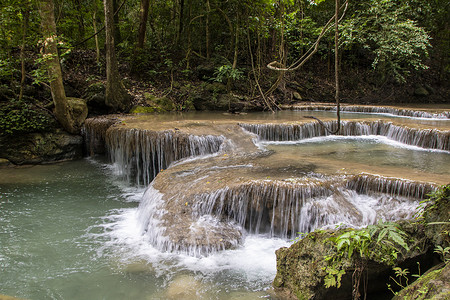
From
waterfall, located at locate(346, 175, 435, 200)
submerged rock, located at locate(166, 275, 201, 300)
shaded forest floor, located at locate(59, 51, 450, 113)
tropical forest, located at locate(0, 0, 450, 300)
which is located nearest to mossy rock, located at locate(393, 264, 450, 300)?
tropical forest, located at locate(0, 0, 450, 300)

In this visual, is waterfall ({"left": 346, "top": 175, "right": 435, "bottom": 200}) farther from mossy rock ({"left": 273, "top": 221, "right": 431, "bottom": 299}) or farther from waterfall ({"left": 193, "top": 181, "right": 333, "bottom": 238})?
mossy rock ({"left": 273, "top": 221, "right": 431, "bottom": 299})

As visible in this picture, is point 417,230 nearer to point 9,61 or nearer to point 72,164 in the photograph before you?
point 72,164

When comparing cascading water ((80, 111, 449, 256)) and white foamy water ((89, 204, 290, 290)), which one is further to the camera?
cascading water ((80, 111, 449, 256))

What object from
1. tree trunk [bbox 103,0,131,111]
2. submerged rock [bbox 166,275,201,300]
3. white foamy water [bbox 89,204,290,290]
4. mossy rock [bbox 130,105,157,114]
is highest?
tree trunk [bbox 103,0,131,111]

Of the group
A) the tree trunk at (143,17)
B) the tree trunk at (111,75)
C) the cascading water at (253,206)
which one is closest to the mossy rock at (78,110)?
the tree trunk at (111,75)

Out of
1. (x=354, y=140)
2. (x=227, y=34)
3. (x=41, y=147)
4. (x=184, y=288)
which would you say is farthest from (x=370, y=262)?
(x=227, y=34)

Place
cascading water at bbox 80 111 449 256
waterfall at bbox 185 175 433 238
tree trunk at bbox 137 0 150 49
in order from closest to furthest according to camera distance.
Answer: cascading water at bbox 80 111 449 256
waterfall at bbox 185 175 433 238
tree trunk at bbox 137 0 150 49

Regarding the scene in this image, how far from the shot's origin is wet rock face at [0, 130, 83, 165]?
30.6ft

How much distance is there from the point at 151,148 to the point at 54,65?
372 centimetres

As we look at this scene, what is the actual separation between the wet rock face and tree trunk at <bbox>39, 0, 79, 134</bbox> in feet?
1.28

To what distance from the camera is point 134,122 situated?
9.87m

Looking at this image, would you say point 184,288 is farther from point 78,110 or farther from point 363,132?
point 363,132

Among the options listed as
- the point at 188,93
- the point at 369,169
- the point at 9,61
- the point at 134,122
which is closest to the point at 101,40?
the point at 188,93

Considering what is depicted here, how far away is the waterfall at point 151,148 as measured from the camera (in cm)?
821
